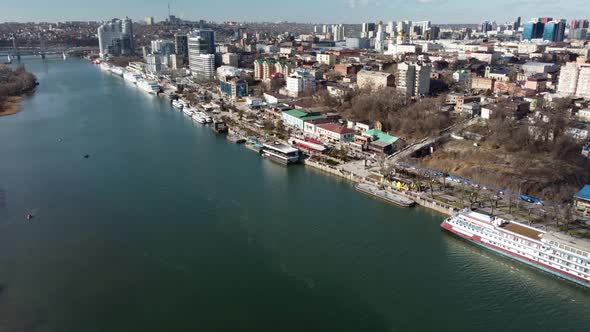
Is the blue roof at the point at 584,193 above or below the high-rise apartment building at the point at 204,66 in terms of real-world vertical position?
below

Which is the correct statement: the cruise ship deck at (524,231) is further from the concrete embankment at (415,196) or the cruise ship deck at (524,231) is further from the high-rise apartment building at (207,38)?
the high-rise apartment building at (207,38)

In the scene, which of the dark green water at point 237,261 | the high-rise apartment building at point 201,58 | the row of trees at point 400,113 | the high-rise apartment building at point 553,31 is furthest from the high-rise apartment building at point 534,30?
the dark green water at point 237,261

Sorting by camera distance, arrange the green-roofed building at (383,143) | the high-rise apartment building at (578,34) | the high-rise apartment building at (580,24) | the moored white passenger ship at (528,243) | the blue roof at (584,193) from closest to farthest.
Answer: the moored white passenger ship at (528,243) < the blue roof at (584,193) < the green-roofed building at (383,143) < the high-rise apartment building at (578,34) < the high-rise apartment building at (580,24)

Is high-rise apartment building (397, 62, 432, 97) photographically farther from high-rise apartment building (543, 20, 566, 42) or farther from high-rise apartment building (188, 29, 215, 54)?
high-rise apartment building (543, 20, 566, 42)

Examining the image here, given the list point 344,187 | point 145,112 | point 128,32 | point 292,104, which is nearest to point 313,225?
point 344,187

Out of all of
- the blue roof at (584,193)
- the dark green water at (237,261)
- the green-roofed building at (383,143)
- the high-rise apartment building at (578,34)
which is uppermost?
the high-rise apartment building at (578,34)

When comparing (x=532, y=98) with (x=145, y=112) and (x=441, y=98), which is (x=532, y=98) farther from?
(x=145, y=112)
